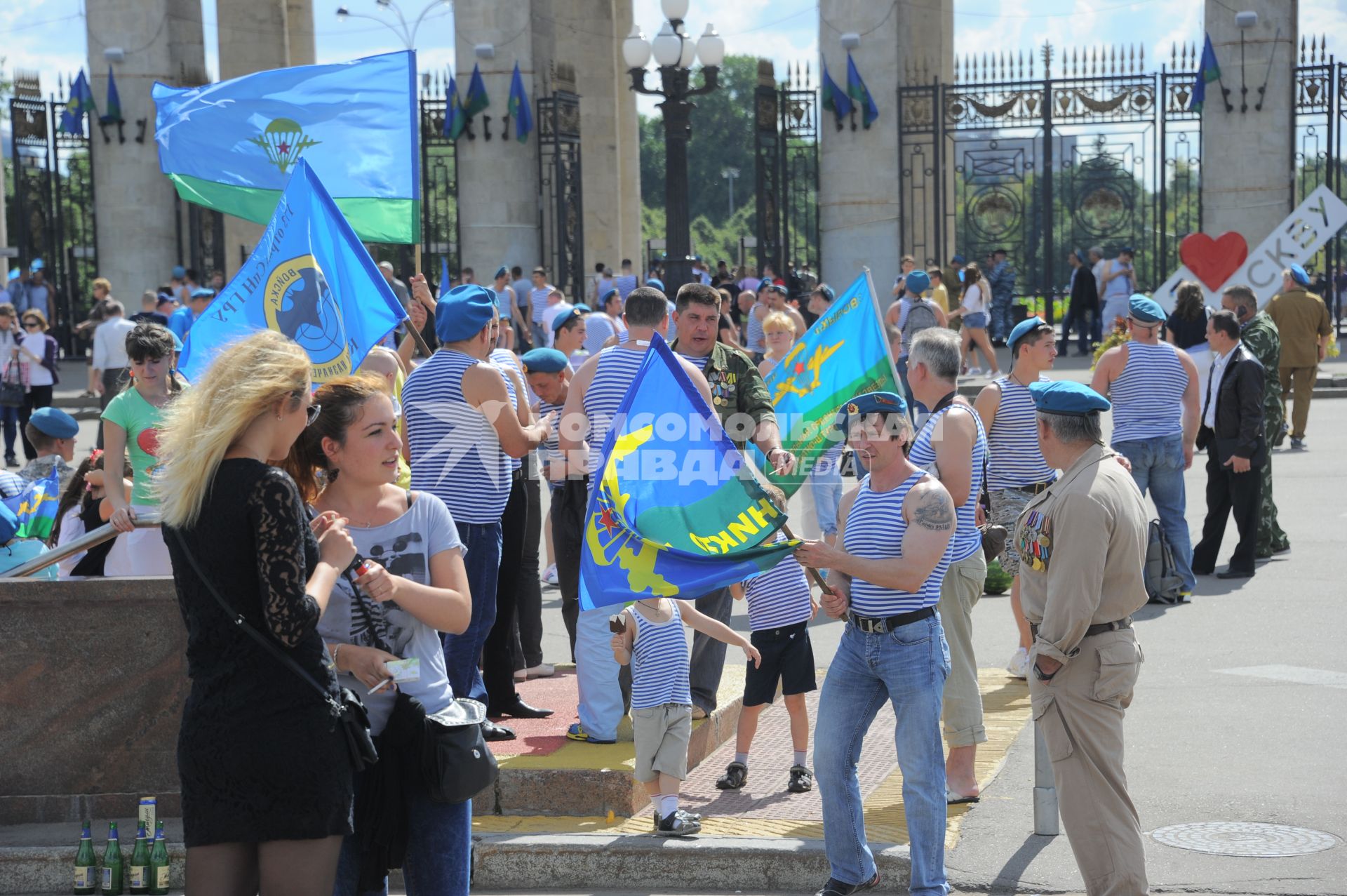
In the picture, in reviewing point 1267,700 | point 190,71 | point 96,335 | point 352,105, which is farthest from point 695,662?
point 190,71

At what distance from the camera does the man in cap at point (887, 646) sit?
4.99 meters

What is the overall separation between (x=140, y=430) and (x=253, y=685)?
155 inches

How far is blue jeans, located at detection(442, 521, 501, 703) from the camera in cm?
598

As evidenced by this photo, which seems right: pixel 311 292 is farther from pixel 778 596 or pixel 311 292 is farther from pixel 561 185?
pixel 561 185

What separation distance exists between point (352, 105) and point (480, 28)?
18205 mm

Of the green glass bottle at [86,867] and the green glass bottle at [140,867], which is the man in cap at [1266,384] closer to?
the green glass bottle at [140,867]

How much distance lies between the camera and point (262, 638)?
356 centimetres

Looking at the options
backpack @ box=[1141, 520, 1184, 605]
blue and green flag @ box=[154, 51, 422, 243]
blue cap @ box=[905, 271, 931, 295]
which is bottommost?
backpack @ box=[1141, 520, 1184, 605]

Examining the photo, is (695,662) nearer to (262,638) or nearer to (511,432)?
(511,432)

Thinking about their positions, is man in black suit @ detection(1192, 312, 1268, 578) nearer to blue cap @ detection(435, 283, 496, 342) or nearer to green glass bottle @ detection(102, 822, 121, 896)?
blue cap @ detection(435, 283, 496, 342)

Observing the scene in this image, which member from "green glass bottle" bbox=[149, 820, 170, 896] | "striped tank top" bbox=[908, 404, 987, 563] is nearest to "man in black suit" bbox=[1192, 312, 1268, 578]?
"striped tank top" bbox=[908, 404, 987, 563]

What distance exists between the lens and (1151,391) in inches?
384

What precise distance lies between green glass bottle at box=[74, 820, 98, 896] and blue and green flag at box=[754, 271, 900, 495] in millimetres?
3698

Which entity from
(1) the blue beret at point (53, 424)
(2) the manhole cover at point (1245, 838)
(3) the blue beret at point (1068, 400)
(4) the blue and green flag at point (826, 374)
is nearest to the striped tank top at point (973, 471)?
(3) the blue beret at point (1068, 400)
